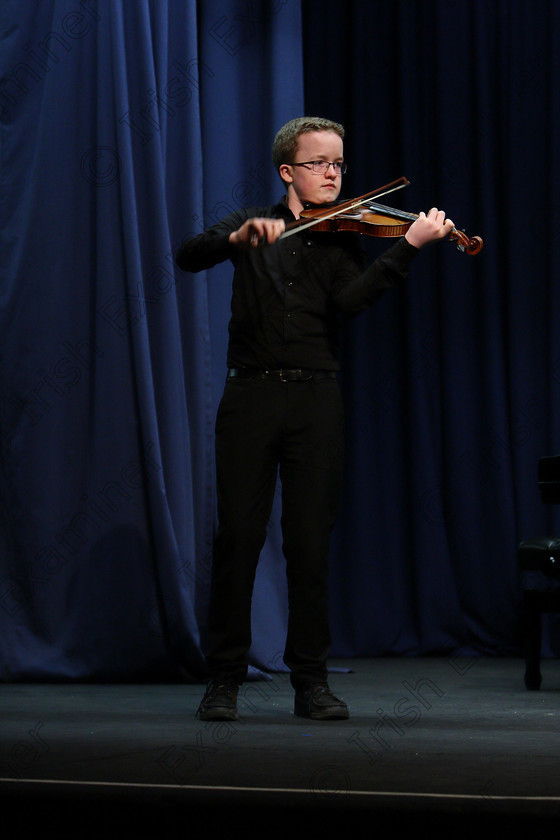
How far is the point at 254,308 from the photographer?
2.51 metres

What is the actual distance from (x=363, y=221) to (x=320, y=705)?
3.47ft

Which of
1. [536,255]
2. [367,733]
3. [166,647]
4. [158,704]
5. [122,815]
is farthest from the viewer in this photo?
[536,255]

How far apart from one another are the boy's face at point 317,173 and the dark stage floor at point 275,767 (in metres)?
1.17

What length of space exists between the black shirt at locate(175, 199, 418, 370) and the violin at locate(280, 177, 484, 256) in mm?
57

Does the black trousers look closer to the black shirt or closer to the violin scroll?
the black shirt

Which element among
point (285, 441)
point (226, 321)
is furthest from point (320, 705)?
point (226, 321)

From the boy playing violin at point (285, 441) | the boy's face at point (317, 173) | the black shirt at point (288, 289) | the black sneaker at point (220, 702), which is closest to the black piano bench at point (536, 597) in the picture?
the boy playing violin at point (285, 441)

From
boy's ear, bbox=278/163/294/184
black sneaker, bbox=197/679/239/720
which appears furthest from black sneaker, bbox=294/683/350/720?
boy's ear, bbox=278/163/294/184

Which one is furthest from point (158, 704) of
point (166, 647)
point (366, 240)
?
point (366, 240)

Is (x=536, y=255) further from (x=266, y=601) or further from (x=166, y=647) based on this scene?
(x=166, y=647)

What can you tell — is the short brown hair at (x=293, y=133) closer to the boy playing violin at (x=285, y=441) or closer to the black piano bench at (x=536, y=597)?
the boy playing violin at (x=285, y=441)

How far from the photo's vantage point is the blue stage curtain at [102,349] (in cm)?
343

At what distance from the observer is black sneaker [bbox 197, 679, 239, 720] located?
7.85 feet

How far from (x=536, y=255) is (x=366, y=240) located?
0.65 m
